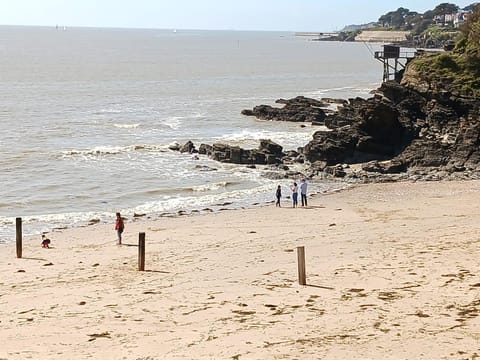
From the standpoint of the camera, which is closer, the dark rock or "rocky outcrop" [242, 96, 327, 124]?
the dark rock

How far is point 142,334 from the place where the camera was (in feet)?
39.0

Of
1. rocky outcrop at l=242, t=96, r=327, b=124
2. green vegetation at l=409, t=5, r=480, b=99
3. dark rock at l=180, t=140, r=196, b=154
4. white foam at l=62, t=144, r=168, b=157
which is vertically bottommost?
white foam at l=62, t=144, r=168, b=157

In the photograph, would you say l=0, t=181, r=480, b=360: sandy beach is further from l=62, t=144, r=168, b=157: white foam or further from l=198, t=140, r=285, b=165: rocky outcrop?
l=62, t=144, r=168, b=157: white foam

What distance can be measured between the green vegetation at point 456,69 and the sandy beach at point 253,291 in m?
13.2

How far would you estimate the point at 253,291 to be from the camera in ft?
47.3

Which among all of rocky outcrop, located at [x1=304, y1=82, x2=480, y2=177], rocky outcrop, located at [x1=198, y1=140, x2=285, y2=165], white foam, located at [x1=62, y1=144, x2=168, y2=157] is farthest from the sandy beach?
white foam, located at [x1=62, y1=144, x2=168, y2=157]

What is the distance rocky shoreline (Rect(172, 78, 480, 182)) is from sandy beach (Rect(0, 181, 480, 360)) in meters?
8.38

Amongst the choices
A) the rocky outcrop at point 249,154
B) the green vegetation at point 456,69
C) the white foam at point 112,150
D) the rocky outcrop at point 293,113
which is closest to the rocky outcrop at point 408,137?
the green vegetation at point 456,69

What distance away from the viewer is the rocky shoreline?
1275 inches

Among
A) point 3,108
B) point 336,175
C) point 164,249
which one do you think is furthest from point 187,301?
point 3,108

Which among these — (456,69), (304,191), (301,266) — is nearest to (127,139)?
(456,69)

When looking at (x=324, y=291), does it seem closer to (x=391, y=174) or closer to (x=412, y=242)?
(x=412, y=242)

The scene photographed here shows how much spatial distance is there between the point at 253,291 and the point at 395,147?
75.0 feet

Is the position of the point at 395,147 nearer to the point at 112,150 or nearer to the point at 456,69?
the point at 456,69
